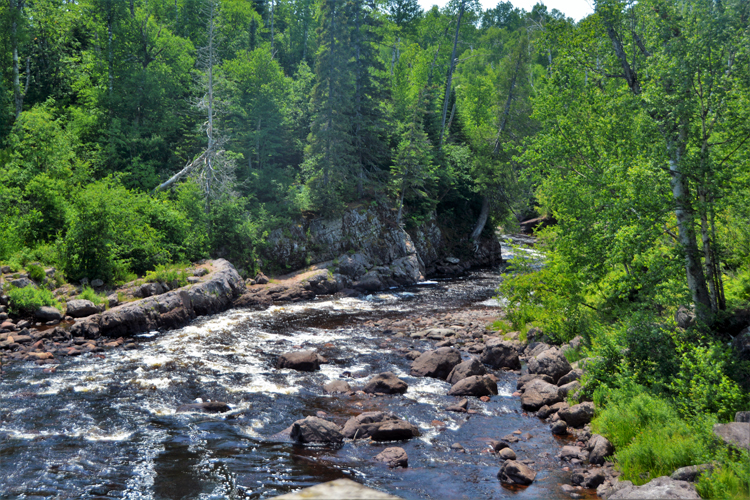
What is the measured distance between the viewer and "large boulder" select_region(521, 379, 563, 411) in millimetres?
12672

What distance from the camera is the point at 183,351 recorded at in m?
17.0

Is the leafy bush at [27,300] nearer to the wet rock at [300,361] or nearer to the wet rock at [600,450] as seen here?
the wet rock at [300,361]

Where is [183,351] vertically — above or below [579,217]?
below

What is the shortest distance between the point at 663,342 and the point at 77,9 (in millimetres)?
44481

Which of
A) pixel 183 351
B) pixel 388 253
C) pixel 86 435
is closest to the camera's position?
pixel 86 435

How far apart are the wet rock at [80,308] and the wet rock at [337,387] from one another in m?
11.3

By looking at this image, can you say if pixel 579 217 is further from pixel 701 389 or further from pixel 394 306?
pixel 394 306

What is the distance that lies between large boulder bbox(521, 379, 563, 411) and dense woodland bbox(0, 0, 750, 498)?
1075 mm

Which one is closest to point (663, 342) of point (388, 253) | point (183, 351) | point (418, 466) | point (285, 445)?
point (418, 466)

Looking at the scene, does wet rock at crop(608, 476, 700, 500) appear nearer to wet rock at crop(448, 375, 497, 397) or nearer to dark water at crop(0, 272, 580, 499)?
dark water at crop(0, 272, 580, 499)

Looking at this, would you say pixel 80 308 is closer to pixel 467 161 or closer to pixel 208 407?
pixel 208 407

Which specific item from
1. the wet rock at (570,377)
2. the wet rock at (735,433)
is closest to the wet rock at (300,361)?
the wet rock at (570,377)

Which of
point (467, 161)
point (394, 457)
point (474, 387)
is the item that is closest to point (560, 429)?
point (474, 387)

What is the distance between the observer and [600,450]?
9555 mm
